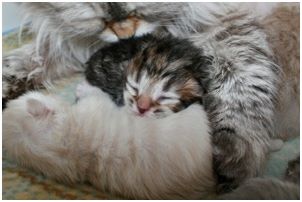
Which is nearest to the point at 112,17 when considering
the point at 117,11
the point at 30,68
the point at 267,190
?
the point at 117,11

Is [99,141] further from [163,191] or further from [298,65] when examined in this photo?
[298,65]

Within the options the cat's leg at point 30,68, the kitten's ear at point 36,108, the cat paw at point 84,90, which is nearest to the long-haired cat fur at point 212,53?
the cat's leg at point 30,68

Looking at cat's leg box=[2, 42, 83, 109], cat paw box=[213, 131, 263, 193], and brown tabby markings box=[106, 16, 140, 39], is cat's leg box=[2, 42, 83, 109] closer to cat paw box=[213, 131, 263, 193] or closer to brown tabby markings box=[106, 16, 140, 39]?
brown tabby markings box=[106, 16, 140, 39]

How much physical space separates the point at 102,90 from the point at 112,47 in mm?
148

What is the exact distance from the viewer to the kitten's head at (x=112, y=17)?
55.6 inches

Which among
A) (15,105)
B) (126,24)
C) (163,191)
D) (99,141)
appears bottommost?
(163,191)

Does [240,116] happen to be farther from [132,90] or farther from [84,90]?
[84,90]

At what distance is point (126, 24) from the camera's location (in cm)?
142

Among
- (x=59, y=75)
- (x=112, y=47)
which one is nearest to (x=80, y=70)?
(x=59, y=75)

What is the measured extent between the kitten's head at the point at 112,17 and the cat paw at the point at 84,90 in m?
0.16

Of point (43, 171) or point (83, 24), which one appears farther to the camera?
point (83, 24)

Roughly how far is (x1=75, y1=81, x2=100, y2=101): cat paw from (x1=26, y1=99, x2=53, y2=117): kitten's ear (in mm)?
195

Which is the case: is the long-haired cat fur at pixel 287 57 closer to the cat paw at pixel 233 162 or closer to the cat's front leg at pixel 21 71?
the cat paw at pixel 233 162

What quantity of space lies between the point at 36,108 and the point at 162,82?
1.14 feet
